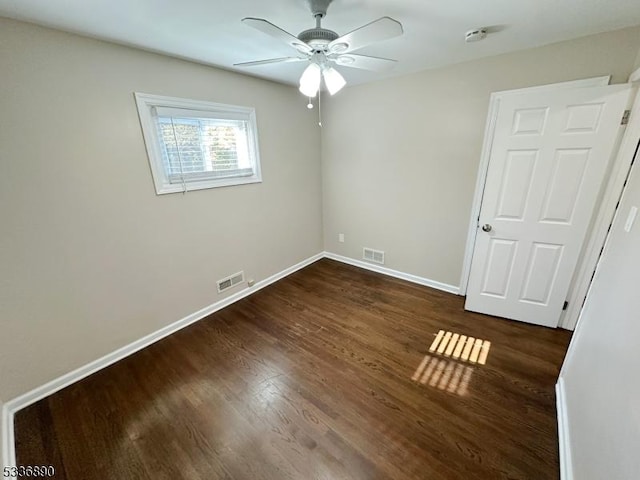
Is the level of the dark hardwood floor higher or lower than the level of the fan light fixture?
lower

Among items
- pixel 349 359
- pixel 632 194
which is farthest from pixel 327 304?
pixel 632 194

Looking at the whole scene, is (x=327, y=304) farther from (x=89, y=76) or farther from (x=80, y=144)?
(x=89, y=76)

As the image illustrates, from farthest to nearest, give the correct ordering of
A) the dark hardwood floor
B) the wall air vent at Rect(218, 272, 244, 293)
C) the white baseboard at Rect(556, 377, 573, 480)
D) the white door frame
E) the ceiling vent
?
the wall air vent at Rect(218, 272, 244, 293) < the white door frame < the ceiling vent < the dark hardwood floor < the white baseboard at Rect(556, 377, 573, 480)

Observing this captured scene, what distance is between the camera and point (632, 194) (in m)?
1.38

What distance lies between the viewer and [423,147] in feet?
9.09

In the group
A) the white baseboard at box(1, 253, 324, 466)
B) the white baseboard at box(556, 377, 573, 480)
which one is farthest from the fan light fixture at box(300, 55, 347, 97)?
the white baseboard at box(556, 377, 573, 480)

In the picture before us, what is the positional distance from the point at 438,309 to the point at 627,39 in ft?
8.04

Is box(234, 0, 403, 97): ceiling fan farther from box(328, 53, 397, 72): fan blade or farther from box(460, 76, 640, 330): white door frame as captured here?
box(460, 76, 640, 330): white door frame

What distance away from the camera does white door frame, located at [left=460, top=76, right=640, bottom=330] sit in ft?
6.17

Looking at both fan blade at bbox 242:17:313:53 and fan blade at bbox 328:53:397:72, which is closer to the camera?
fan blade at bbox 242:17:313:53

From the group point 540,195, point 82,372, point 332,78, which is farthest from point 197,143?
point 540,195

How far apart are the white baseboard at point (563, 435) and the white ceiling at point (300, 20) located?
7.57ft

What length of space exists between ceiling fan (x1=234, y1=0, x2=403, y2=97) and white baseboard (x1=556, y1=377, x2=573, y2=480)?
224 cm

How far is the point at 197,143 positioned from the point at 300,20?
137cm
